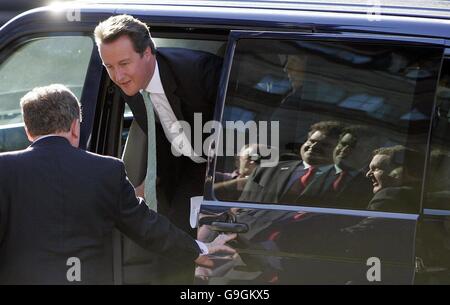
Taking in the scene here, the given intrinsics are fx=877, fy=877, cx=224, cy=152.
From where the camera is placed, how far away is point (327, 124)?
11.1 feet

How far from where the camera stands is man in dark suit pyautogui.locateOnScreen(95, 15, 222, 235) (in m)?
3.72

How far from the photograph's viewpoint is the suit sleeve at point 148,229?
3244 millimetres

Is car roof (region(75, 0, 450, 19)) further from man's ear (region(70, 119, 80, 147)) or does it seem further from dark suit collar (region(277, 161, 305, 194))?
man's ear (region(70, 119, 80, 147))

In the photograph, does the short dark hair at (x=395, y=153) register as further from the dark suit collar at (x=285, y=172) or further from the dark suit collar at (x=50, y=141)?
the dark suit collar at (x=50, y=141)

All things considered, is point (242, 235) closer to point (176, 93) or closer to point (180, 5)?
point (176, 93)

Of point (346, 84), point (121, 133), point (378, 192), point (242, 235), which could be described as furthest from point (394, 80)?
point (121, 133)

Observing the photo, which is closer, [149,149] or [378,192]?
[378,192]

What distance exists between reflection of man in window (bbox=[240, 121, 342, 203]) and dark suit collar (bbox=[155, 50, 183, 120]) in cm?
61

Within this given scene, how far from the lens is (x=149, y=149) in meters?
3.79

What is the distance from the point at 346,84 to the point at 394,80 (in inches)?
7.1

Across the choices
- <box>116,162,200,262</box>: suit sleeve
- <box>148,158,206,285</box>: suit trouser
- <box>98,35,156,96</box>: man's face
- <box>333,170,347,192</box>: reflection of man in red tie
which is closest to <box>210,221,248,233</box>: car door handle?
<box>116,162,200,262</box>: suit sleeve

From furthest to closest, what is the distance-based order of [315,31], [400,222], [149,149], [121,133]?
[121,133], [149,149], [315,31], [400,222]

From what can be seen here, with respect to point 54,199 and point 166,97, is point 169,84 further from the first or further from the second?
point 54,199

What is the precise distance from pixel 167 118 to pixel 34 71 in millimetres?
747
